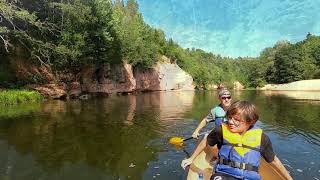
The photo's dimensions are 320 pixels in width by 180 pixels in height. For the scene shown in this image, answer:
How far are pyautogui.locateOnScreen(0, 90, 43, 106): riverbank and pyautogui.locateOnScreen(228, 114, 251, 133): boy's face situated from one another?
2935 cm

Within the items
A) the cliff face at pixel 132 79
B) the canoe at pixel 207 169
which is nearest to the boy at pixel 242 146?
the canoe at pixel 207 169

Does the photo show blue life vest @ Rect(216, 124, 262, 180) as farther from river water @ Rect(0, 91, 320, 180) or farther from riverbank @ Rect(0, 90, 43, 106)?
riverbank @ Rect(0, 90, 43, 106)

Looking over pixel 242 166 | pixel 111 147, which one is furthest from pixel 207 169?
pixel 111 147

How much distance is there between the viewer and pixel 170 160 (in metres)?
12.0

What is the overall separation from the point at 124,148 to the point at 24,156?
353 cm

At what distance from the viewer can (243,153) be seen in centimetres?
516

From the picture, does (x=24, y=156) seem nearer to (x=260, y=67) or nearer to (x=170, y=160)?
(x=170, y=160)

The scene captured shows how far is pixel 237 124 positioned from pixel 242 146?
32 centimetres

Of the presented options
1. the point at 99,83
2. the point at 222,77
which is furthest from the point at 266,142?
the point at 222,77

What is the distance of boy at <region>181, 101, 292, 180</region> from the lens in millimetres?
5064

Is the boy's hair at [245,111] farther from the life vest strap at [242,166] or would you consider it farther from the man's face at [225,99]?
the man's face at [225,99]

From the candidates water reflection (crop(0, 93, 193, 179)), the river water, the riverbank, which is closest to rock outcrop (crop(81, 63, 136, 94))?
the riverbank

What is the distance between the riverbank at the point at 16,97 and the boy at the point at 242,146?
96.0 ft

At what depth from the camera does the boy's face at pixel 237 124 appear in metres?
5.08
